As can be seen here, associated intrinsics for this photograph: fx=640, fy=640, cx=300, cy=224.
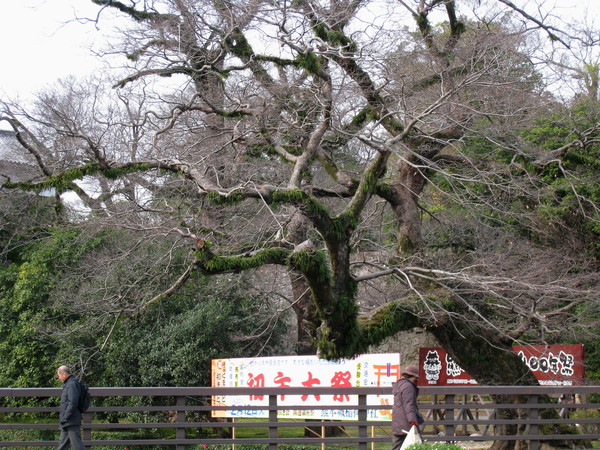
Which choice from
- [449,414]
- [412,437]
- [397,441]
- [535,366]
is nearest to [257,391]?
[397,441]

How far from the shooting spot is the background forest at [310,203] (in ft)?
32.7

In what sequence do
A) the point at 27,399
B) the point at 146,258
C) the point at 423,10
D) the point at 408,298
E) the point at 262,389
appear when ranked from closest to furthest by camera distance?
the point at 262,389
the point at 408,298
the point at 423,10
the point at 146,258
the point at 27,399

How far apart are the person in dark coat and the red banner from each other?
538 centimetres

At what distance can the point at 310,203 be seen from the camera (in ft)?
28.7

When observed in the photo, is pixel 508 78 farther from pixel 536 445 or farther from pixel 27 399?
pixel 27 399

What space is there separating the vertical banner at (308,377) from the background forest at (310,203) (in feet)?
3.06

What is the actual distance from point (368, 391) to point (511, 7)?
26.7 ft

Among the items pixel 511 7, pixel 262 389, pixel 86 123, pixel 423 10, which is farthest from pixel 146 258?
pixel 511 7

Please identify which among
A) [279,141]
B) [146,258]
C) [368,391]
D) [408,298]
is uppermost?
[279,141]

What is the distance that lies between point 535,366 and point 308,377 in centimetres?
455

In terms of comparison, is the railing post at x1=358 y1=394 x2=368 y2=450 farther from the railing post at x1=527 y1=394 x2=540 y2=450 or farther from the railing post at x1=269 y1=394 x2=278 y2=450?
the railing post at x1=527 y1=394 x2=540 y2=450

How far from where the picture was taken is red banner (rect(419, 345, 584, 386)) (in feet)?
39.2

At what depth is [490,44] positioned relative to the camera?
1140 cm

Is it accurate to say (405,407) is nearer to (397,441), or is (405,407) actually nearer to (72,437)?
(397,441)
